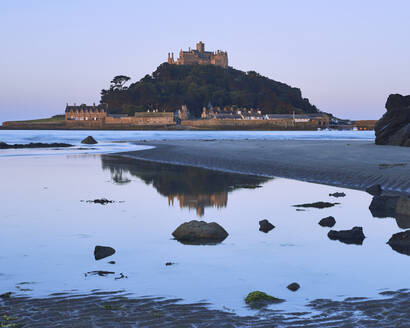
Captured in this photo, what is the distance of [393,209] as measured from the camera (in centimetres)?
1357

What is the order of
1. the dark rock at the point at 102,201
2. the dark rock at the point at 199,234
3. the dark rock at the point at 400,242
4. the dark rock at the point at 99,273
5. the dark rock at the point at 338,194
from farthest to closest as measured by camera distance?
the dark rock at the point at 338,194, the dark rock at the point at 102,201, the dark rock at the point at 199,234, the dark rock at the point at 400,242, the dark rock at the point at 99,273

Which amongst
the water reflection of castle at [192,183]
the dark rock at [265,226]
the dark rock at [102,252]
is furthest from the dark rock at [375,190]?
the dark rock at [102,252]

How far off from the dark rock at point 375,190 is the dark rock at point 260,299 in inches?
440

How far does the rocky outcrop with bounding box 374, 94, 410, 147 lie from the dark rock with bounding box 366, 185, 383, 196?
22.8 m

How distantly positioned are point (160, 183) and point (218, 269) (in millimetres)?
12671

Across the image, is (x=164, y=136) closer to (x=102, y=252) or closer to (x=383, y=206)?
(x=383, y=206)

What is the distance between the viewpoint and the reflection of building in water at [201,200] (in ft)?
48.7

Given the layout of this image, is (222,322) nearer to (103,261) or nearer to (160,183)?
(103,261)

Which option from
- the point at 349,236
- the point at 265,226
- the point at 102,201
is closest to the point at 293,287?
the point at 349,236

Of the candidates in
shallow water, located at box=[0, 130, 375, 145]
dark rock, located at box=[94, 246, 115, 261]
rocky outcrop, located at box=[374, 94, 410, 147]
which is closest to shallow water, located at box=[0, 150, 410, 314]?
dark rock, located at box=[94, 246, 115, 261]

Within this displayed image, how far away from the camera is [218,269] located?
26.9ft

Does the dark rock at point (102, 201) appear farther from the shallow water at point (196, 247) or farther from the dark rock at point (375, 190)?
the dark rock at point (375, 190)

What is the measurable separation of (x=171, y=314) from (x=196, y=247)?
365cm

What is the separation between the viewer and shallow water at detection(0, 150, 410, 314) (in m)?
7.24
